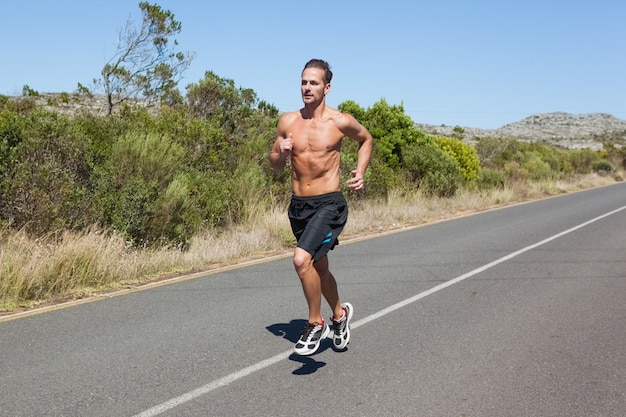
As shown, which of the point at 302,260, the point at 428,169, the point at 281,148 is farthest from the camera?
the point at 428,169

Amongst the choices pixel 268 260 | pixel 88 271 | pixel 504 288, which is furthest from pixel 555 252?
pixel 88 271

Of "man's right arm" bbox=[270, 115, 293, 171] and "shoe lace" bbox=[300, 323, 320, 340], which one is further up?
"man's right arm" bbox=[270, 115, 293, 171]

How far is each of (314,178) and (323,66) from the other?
2.86 feet

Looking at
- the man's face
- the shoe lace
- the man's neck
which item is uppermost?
the man's face

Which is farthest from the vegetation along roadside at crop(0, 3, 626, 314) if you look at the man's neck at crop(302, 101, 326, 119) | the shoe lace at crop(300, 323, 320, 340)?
the man's neck at crop(302, 101, 326, 119)

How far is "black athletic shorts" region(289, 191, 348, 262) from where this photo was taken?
5.05 metres

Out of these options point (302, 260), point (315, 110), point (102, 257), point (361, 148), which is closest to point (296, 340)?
point (302, 260)

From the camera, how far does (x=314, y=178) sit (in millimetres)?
5227

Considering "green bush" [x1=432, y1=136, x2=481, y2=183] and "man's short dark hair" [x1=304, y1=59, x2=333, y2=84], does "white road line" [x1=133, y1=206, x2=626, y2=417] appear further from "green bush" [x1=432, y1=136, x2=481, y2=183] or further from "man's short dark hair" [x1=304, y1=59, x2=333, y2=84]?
"green bush" [x1=432, y1=136, x2=481, y2=183]

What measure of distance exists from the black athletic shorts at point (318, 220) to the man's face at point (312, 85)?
76 cm

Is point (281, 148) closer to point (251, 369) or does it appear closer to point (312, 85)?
point (312, 85)

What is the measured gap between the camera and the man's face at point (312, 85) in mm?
5112

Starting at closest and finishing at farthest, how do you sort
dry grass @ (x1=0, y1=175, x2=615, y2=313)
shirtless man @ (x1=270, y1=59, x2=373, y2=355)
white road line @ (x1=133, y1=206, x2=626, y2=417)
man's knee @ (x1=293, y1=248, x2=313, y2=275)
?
white road line @ (x1=133, y1=206, x2=626, y2=417) → man's knee @ (x1=293, y1=248, x2=313, y2=275) → shirtless man @ (x1=270, y1=59, x2=373, y2=355) → dry grass @ (x1=0, y1=175, x2=615, y2=313)

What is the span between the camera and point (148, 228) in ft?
33.8
